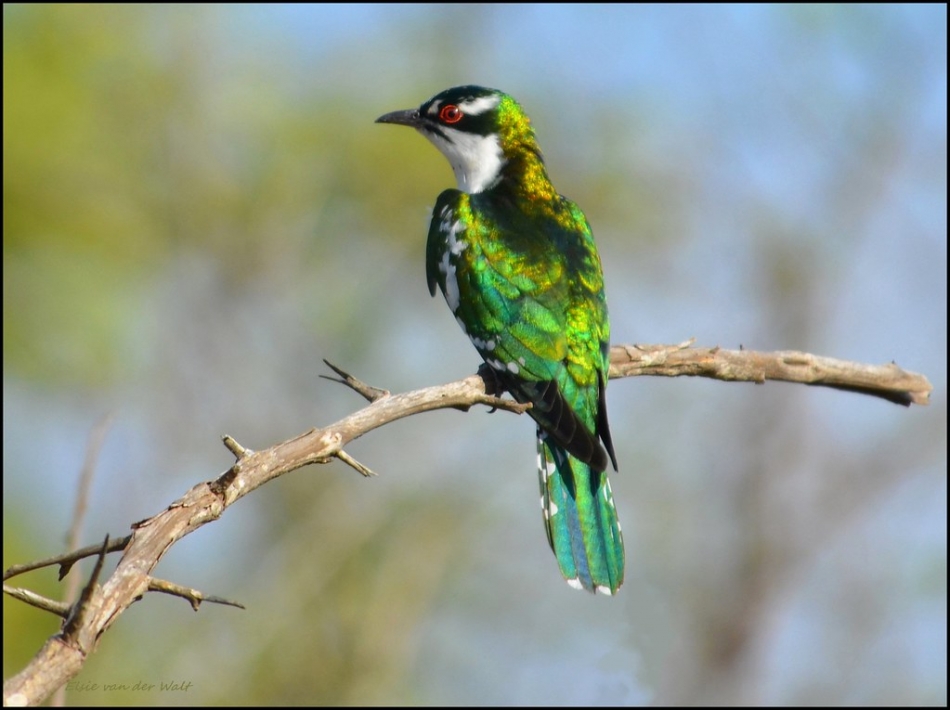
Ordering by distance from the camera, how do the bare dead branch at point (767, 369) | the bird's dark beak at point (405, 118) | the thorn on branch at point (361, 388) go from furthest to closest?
the bird's dark beak at point (405, 118)
the bare dead branch at point (767, 369)
the thorn on branch at point (361, 388)

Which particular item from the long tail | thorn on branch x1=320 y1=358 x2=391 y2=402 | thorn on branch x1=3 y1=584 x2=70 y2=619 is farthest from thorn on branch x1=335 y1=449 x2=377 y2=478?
the long tail

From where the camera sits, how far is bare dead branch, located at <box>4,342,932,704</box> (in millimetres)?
2406

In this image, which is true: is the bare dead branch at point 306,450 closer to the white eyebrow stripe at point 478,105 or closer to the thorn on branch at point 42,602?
the thorn on branch at point 42,602

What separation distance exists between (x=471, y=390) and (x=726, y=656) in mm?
6838

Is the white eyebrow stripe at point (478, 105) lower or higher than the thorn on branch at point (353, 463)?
higher

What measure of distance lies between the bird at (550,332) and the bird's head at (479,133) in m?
0.52

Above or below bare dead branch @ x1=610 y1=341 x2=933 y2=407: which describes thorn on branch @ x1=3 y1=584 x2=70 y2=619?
below

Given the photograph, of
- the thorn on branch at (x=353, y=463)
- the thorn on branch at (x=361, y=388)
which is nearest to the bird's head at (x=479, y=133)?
the thorn on branch at (x=361, y=388)

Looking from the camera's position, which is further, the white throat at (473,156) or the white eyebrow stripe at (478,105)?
the white eyebrow stripe at (478,105)

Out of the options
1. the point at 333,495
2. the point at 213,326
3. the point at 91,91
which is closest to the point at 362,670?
the point at 333,495

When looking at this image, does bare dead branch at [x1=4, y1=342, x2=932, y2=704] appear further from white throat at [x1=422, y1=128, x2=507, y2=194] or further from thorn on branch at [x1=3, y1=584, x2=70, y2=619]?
white throat at [x1=422, y1=128, x2=507, y2=194]

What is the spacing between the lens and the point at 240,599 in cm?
854

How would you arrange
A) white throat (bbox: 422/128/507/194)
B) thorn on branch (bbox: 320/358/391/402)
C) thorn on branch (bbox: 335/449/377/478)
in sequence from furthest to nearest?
1. white throat (bbox: 422/128/507/194)
2. thorn on branch (bbox: 320/358/391/402)
3. thorn on branch (bbox: 335/449/377/478)

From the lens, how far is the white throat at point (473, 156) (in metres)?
6.57
